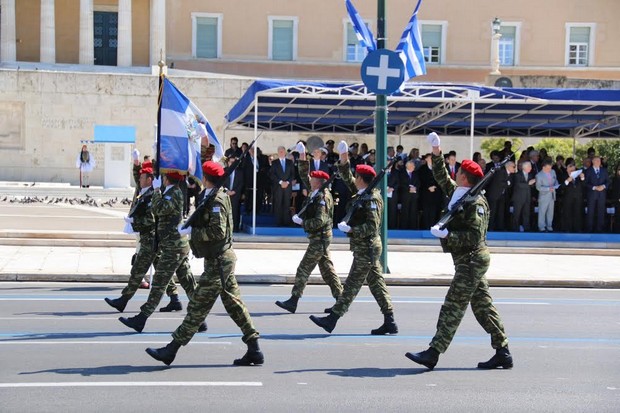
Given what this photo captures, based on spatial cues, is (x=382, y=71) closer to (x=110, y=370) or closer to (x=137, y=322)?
(x=137, y=322)

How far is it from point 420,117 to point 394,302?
44.7 ft

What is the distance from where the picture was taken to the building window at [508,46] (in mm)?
62812

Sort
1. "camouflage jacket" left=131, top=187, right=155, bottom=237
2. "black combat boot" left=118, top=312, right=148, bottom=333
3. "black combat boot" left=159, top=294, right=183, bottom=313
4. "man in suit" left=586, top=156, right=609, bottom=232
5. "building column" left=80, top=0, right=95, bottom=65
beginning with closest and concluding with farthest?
"black combat boot" left=118, top=312, right=148, bottom=333 → "camouflage jacket" left=131, top=187, right=155, bottom=237 → "black combat boot" left=159, top=294, right=183, bottom=313 → "man in suit" left=586, top=156, right=609, bottom=232 → "building column" left=80, top=0, right=95, bottom=65

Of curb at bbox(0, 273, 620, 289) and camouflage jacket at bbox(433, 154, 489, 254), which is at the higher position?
camouflage jacket at bbox(433, 154, 489, 254)

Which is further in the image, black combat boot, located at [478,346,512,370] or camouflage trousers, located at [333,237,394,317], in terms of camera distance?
camouflage trousers, located at [333,237,394,317]

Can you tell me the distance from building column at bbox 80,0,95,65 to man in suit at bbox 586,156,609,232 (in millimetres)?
40654

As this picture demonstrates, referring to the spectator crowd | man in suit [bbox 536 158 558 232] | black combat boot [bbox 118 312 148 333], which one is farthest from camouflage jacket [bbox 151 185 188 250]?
man in suit [bbox 536 158 558 232]

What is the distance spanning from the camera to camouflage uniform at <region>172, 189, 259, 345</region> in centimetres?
975

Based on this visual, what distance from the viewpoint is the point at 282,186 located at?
2312 cm

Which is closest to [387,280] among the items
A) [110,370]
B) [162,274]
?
[162,274]

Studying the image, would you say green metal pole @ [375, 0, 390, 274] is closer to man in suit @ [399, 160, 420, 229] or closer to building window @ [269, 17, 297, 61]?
man in suit @ [399, 160, 420, 229]

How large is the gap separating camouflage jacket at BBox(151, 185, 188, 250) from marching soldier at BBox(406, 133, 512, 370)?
10.9ft

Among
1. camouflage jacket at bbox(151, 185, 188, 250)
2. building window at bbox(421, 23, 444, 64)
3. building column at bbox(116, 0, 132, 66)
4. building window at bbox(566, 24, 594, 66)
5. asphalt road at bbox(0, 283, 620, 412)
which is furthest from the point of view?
building window at bbox(566, 24, 594, 66)

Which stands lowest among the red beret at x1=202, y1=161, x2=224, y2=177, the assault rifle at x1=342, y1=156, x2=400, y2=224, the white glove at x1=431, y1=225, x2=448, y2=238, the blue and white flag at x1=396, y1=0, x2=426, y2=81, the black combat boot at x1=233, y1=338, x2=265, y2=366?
the black combat boot at x1=233, y1=338, x2=265, y2=366
